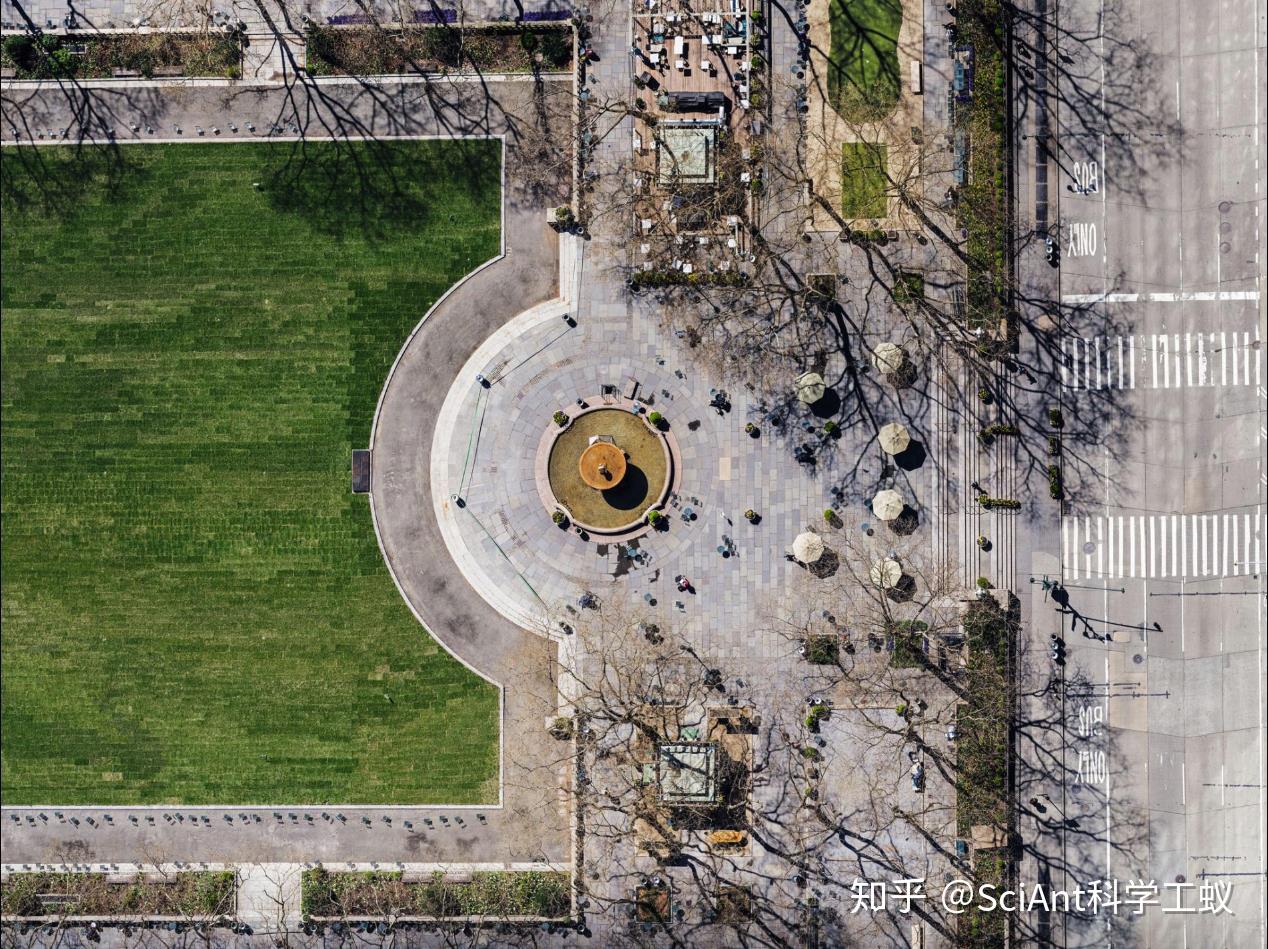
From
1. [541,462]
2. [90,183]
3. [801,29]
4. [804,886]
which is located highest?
[801,29]

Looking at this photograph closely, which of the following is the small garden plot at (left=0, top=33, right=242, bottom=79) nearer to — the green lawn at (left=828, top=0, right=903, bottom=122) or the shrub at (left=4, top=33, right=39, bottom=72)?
the shrub at (left=4, top=33, right=39, bottom=72)

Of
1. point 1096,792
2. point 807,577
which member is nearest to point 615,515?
point 807,577

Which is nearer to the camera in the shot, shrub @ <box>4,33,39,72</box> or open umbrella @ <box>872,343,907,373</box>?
open umbrella @ <box>872,343,907,373</box>

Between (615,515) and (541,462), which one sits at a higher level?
(541,462)

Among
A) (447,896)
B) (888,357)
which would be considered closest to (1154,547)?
(888,357)

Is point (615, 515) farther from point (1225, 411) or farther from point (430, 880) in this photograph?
point (1225, 411)

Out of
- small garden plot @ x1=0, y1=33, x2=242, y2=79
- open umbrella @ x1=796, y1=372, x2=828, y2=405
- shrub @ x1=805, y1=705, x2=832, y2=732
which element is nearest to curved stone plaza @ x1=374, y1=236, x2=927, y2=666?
open umbrella @ x1=796, y1=372, x2=828, y2=405
